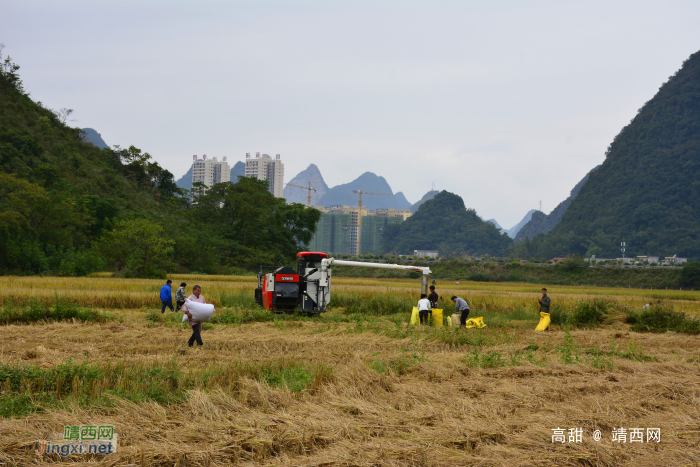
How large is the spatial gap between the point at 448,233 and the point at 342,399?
14856cm

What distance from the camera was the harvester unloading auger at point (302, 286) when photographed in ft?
52.5

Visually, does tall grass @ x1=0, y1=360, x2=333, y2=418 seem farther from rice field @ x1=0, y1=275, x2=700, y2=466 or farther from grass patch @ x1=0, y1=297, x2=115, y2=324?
grass patch @ x1=0, y1=297, x2=115, y2=324

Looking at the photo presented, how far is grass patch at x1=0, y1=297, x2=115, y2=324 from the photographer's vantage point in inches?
516

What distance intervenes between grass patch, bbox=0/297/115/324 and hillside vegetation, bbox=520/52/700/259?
371 feet

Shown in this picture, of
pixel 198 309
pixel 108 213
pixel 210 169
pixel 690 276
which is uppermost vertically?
pixel 210 169

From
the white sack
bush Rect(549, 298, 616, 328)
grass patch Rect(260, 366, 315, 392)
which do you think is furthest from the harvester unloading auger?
grass patch Rect(260, 366, 315, 392)

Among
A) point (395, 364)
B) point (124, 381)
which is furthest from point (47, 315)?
point (395, 364)

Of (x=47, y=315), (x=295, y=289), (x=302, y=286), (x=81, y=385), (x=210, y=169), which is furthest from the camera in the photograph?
(x=210, y=169)

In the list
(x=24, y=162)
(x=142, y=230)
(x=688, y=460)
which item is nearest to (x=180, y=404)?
(x=688, y=460)

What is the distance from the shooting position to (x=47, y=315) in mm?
13461

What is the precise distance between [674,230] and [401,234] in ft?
252

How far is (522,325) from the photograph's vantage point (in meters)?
16.6

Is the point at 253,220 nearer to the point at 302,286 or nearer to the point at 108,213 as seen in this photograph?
the point at 108,213

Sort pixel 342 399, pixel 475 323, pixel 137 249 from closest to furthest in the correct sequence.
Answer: pixel 342 399, pixel 475 323, pixel 137 249
